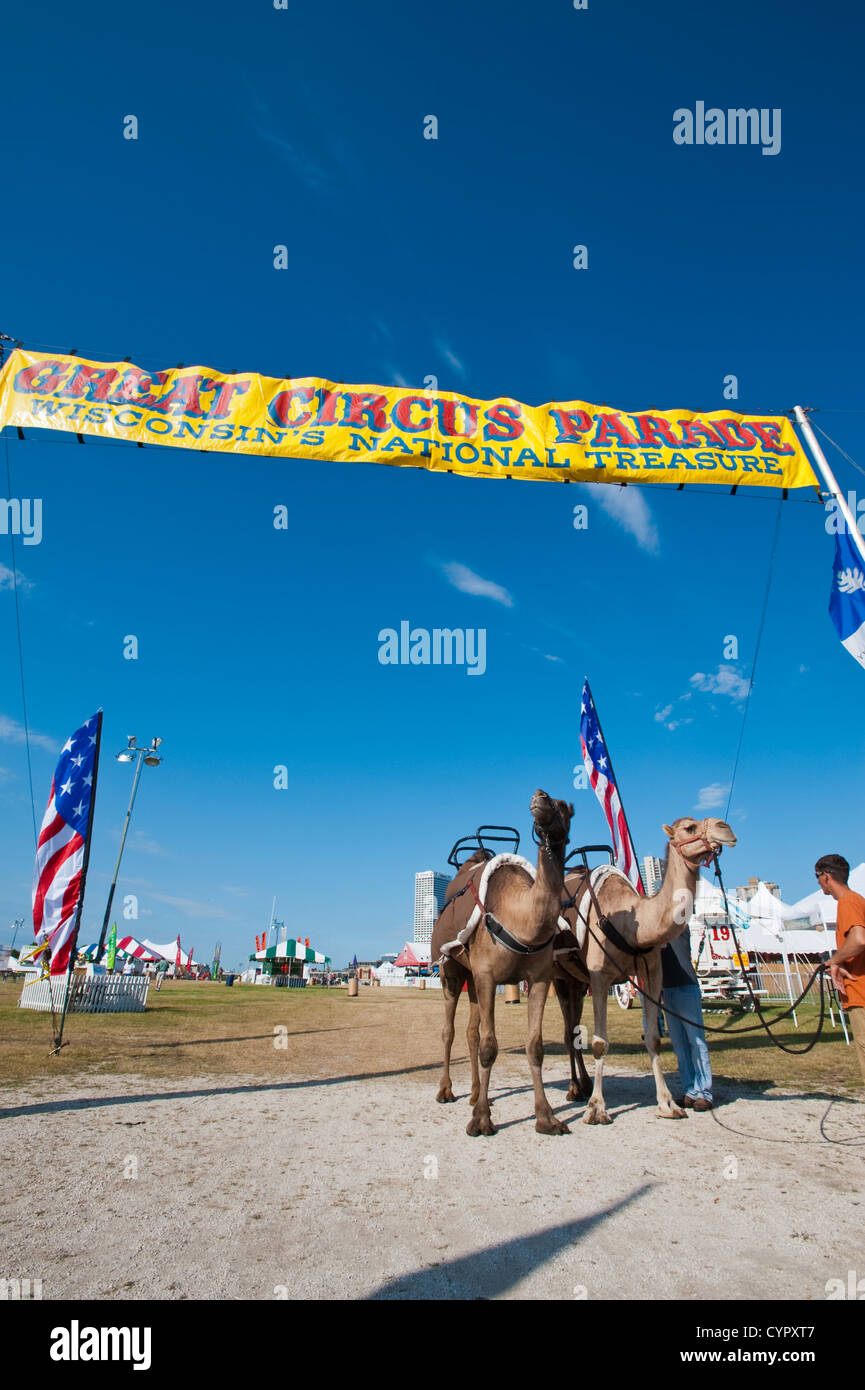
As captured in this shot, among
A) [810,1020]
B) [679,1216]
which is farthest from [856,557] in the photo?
[810,1020]

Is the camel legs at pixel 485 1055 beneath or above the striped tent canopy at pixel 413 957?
above

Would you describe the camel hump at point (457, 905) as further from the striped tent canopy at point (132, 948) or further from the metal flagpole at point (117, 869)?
the striped tent canopy at point (132, 948)

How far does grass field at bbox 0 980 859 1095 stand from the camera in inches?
423

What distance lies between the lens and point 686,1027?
8.47 m

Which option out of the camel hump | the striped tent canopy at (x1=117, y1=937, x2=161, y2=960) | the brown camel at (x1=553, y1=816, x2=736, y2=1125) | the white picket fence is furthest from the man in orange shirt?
the striped tent canopy at (x1=117, y1=937, x2=161, y2=960)

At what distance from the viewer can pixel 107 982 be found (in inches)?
914

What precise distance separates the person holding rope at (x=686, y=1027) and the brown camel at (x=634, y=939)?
461 mm

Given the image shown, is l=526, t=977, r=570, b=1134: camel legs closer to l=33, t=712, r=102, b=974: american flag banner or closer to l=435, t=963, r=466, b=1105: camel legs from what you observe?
l=435, t=963, r=466, b=1105: camel legs

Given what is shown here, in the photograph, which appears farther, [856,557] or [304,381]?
[304,381]

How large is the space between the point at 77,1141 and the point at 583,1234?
5.24 metres

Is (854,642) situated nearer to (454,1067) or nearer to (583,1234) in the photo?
(583,1234)

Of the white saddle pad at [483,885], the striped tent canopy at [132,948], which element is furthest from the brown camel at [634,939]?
the striped tent canopy at [132,948]

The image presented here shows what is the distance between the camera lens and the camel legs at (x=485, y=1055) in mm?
7105

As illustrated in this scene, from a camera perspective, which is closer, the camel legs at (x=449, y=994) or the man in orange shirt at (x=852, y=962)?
the man in orange shirt at (x=852, y=962)
